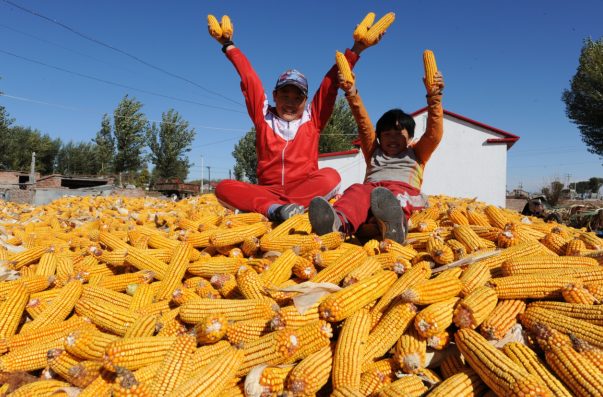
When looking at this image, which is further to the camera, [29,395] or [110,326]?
[110,326]

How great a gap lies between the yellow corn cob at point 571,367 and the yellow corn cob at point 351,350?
85 cm

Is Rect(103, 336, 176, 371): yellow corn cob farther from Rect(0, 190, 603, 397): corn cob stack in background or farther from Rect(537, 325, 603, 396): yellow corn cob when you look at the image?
Rect(537, 325, 603, 396): yellow corn cob

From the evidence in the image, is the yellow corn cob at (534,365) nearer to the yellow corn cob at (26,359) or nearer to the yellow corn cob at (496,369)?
the yellow corn cob at (496,369)

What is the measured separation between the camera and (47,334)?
2293mm

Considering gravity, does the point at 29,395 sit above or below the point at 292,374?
below

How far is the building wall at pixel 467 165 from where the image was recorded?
17125mm

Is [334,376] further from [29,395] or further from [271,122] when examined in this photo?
[271,122]

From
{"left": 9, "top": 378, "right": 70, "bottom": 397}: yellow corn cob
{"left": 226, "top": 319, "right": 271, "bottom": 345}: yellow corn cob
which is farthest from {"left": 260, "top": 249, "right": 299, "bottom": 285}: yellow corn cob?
{"left": 9, "top": 378, "right": 70, "bottom": 397}: yellow corn cob

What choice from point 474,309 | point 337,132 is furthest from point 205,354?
point 337,132

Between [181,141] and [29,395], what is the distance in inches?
1646

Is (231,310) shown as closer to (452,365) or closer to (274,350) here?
(274,350)

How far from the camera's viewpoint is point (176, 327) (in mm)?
2100

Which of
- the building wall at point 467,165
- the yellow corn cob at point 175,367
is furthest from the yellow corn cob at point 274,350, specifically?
the building wall at point 467,165

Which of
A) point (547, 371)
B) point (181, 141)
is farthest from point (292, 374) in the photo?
point (181, 141)
